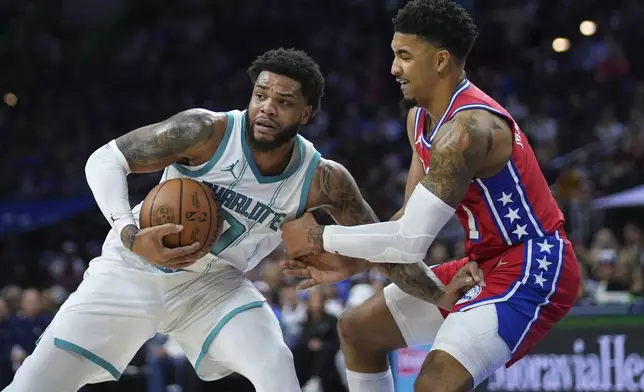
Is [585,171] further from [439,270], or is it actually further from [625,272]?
[439,270]

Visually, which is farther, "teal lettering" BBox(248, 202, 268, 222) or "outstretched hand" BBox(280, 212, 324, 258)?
"teal lettering" BBox(248, 202, 268, 222)

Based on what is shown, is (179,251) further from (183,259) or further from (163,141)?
(163,141)

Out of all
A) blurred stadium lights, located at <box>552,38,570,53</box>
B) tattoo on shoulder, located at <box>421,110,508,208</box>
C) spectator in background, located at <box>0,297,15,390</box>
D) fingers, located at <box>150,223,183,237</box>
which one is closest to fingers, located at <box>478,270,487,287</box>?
tattoo on shoulder, located at <box>421,110,508,208</box>

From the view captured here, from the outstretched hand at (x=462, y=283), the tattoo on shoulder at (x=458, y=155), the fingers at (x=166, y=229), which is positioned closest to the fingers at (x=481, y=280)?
the outstretched hand at (x=462, y=283)

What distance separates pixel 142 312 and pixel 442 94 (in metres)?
1.69

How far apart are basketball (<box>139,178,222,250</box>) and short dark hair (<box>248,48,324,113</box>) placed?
676 mm

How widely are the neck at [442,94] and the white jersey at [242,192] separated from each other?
0.78 meters

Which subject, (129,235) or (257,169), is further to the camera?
(257,169)

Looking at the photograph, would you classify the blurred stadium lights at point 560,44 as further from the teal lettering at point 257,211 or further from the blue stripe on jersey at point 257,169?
the teal lettering at point 257,211

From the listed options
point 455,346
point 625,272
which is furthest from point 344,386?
point 455,346

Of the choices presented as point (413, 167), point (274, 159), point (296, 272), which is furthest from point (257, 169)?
point (413, 167)

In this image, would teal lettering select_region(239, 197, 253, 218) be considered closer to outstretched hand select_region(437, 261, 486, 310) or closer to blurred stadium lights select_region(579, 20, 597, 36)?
outstretched hand select_region(437, 261, 486, 310)

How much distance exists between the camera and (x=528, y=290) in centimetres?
415

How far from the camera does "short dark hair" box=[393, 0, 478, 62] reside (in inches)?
168
